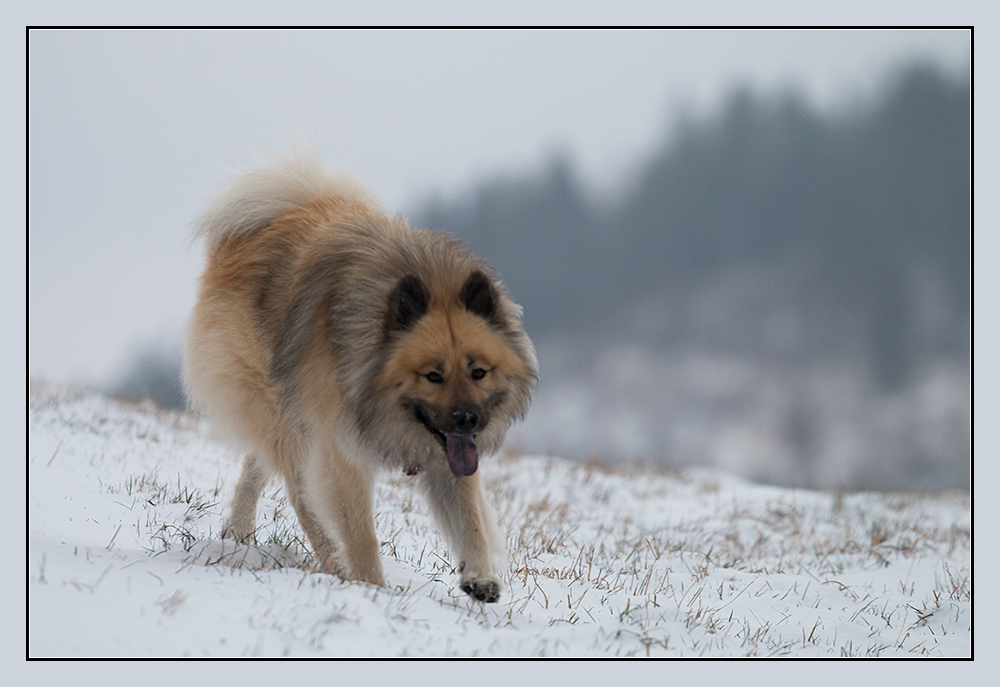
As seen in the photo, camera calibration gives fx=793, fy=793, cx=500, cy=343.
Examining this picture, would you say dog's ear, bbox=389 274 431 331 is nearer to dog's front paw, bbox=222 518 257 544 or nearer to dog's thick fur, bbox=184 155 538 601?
dog's thick fur, bbox=184 155 538 601

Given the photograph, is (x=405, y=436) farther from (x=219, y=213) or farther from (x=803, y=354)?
(x=803, y=354)

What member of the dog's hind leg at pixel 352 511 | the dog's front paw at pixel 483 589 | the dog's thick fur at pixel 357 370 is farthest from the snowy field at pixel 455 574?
the dog's thick fur at pixel 357 370

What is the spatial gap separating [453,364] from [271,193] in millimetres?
1866

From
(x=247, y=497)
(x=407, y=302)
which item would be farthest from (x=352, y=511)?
(x=247, y=497)

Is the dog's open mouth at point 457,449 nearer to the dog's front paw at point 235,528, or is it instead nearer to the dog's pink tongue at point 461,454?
the dog's pink tongue at point 461,454

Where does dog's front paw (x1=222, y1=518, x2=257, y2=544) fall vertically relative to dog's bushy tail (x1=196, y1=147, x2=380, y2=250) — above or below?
below

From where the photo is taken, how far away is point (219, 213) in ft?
14.4

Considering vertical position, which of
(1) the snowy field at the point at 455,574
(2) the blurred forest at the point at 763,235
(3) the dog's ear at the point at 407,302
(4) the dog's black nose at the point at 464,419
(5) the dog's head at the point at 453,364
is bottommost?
(1) the snowy field at the point at 455,574

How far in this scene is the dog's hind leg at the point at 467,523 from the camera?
11.3 feet

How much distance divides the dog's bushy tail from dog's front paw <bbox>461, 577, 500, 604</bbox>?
2234mm

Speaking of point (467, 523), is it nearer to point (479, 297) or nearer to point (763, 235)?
point (479, 297)

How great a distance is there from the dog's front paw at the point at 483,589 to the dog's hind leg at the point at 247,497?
4.83 ft

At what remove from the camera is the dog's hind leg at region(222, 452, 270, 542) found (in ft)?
14.2

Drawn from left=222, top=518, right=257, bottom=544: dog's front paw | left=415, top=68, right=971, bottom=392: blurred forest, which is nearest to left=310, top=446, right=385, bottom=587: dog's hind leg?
left=222, top=518, right=257, bottom=544: dog's front paw
